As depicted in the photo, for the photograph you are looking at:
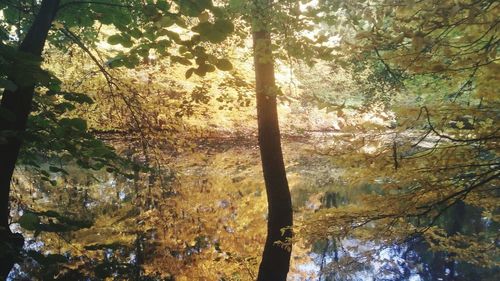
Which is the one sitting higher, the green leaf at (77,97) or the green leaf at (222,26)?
the green leaf at (222,26)

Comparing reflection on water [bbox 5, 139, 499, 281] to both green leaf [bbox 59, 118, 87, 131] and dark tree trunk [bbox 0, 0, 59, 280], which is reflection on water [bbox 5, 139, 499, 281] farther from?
green leaf [bbox 59, 118, 87, 131]

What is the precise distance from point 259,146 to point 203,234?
227cm

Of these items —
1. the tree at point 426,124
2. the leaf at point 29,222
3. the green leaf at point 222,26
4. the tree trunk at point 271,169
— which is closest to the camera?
the green leaf at point 222,26

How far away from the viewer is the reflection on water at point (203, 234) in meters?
6.42

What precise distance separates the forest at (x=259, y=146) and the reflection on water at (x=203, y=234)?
5 centimetres

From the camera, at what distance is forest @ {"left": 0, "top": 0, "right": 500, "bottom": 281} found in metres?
2.21

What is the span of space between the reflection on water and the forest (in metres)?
0.05

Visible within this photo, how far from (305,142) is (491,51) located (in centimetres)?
2006

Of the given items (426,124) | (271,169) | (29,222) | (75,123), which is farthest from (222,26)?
(271,169)

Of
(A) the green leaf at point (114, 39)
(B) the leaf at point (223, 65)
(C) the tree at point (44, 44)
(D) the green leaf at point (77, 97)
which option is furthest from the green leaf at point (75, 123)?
(B) the leaf at point (223, 65)

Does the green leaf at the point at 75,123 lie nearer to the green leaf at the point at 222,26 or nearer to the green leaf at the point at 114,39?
the green leaf at the point at 114,39

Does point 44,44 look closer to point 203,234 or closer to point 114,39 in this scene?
point 114,39

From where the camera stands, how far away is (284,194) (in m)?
7.06

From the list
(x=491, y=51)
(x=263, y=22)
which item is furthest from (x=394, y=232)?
(x=263, y=22)
